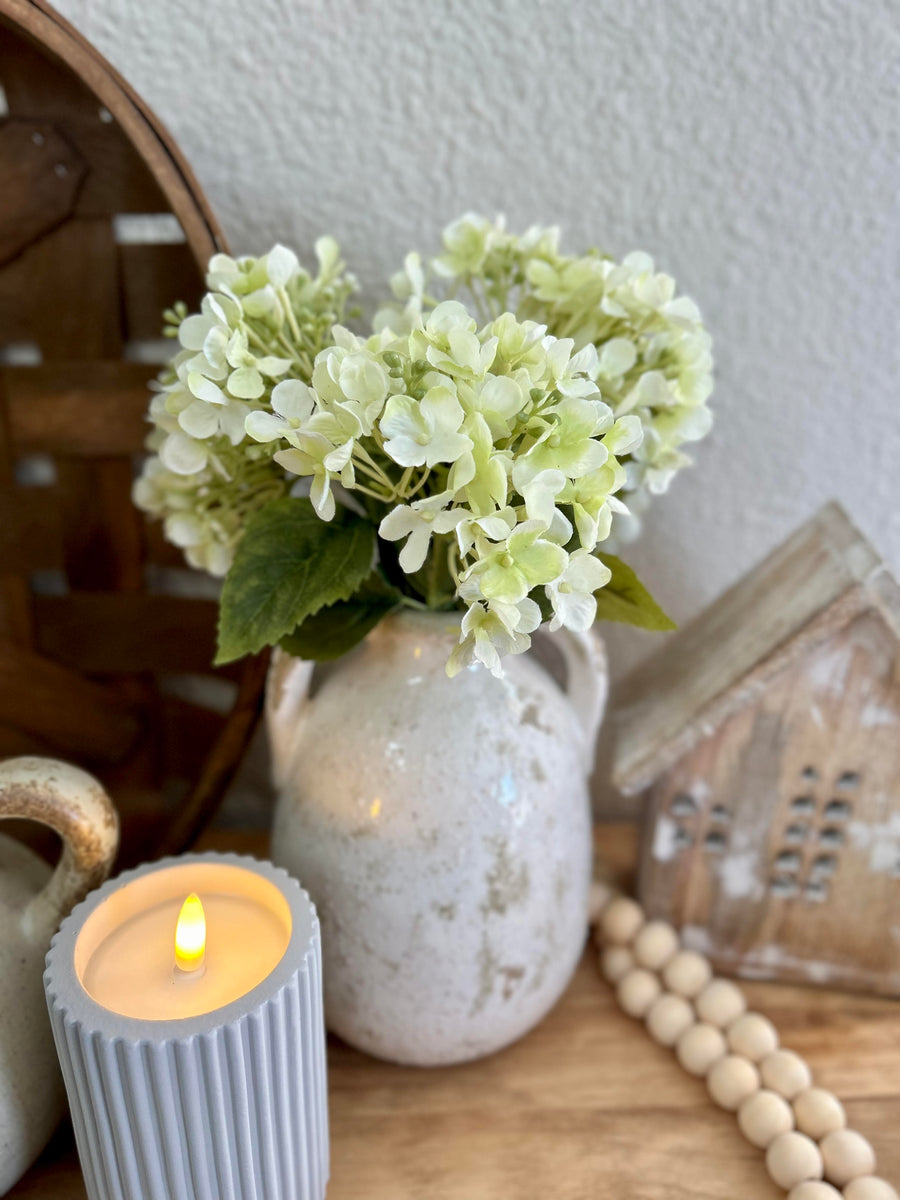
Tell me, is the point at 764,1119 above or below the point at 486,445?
below

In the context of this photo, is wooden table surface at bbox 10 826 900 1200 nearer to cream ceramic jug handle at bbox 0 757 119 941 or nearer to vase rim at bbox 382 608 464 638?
cream ceramic jug handle at bbox 0 757 119 941

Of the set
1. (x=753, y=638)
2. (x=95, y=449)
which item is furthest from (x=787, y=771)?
(x=95, y=449)

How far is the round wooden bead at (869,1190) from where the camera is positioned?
464mm

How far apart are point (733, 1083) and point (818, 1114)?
5cm

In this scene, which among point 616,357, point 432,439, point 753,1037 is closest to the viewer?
point 432,439

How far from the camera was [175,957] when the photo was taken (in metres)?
0.41

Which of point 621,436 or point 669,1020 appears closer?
point 621,436

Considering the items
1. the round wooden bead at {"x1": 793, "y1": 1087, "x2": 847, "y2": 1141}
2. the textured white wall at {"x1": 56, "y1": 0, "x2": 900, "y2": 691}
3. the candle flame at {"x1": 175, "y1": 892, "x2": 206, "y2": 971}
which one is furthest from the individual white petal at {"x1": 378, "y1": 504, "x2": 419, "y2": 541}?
the round wooden bead at {"x1": 793, "y1": 1087, "x2": 847, "y2": 1141}

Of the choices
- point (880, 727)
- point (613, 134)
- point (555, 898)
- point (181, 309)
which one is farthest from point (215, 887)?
point (613, 134)

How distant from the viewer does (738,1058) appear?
547 millimetres

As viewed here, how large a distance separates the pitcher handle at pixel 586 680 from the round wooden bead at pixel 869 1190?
0.87 feet

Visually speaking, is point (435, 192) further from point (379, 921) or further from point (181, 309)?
point (379, 921)

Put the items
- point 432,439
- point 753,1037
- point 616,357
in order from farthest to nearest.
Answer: point 753,1037
point 616,357
point 432,439

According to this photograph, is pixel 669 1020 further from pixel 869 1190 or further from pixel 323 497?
pixel 323 497
